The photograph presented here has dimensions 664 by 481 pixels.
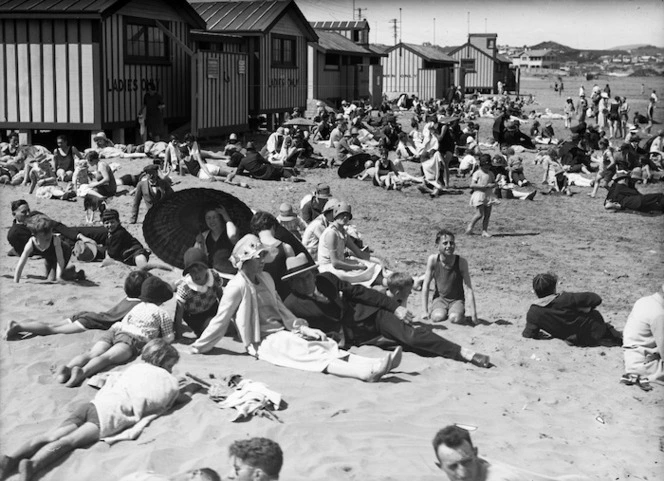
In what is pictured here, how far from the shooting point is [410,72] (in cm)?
5569

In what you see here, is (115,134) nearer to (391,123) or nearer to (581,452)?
(391,123)

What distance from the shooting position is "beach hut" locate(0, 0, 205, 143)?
19.8m

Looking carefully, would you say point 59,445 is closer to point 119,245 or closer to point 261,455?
point 261,455

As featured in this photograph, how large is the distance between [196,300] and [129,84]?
14.1 m

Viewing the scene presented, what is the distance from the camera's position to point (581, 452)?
6523 millimetres

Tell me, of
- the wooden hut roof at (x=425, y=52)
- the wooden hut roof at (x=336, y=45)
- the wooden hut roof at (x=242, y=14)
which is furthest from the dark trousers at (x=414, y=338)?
the wooden hut roof at (x=425, y=52)

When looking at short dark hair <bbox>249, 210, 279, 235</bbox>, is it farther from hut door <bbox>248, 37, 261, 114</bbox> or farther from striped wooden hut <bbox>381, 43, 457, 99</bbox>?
striped wooden hut <bbox>381, 43, 457, 99</bbox>

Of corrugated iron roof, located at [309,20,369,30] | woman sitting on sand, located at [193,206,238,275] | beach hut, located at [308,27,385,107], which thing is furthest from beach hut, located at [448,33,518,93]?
woman sitting on sand, located at [193,206,238,275]

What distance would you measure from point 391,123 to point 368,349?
20033 millimetres

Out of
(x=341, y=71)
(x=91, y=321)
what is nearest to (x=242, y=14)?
(x=341, y=71)

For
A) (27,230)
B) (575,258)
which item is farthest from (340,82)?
(27,230)

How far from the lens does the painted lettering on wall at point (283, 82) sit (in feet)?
96.6

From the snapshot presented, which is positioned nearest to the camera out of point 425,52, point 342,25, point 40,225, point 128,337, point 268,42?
point 128,337

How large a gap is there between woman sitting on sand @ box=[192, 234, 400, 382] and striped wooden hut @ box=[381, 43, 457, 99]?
157ft
